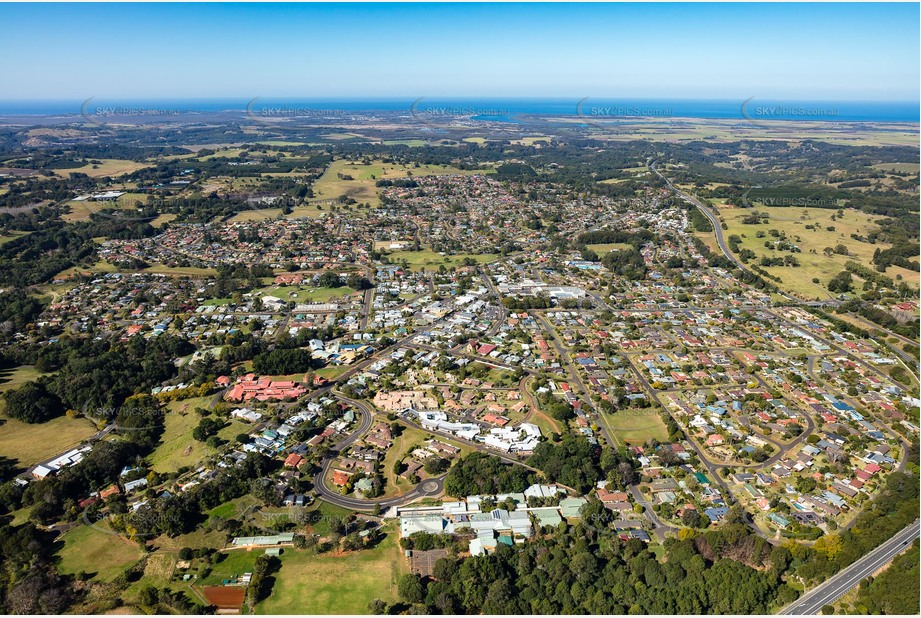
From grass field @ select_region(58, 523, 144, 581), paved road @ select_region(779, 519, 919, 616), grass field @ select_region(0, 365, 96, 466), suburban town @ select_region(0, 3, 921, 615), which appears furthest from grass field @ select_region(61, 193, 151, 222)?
paved road @ select_region(779, 519, 919, 616)

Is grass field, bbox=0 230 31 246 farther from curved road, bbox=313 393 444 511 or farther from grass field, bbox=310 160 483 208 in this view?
curved road, bbox=313 393 444 511

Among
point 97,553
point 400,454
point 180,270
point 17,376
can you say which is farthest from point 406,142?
point 97,553

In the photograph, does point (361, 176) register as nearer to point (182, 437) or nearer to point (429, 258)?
point (429, 258)

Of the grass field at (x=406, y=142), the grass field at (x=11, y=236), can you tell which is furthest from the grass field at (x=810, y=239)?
the grass field at (x=406, y=142)

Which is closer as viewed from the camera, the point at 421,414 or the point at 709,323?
the point at 421,414

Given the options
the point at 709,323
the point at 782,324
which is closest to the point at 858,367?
the point at 782,324

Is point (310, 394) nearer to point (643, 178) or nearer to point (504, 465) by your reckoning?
point (504, 465)
